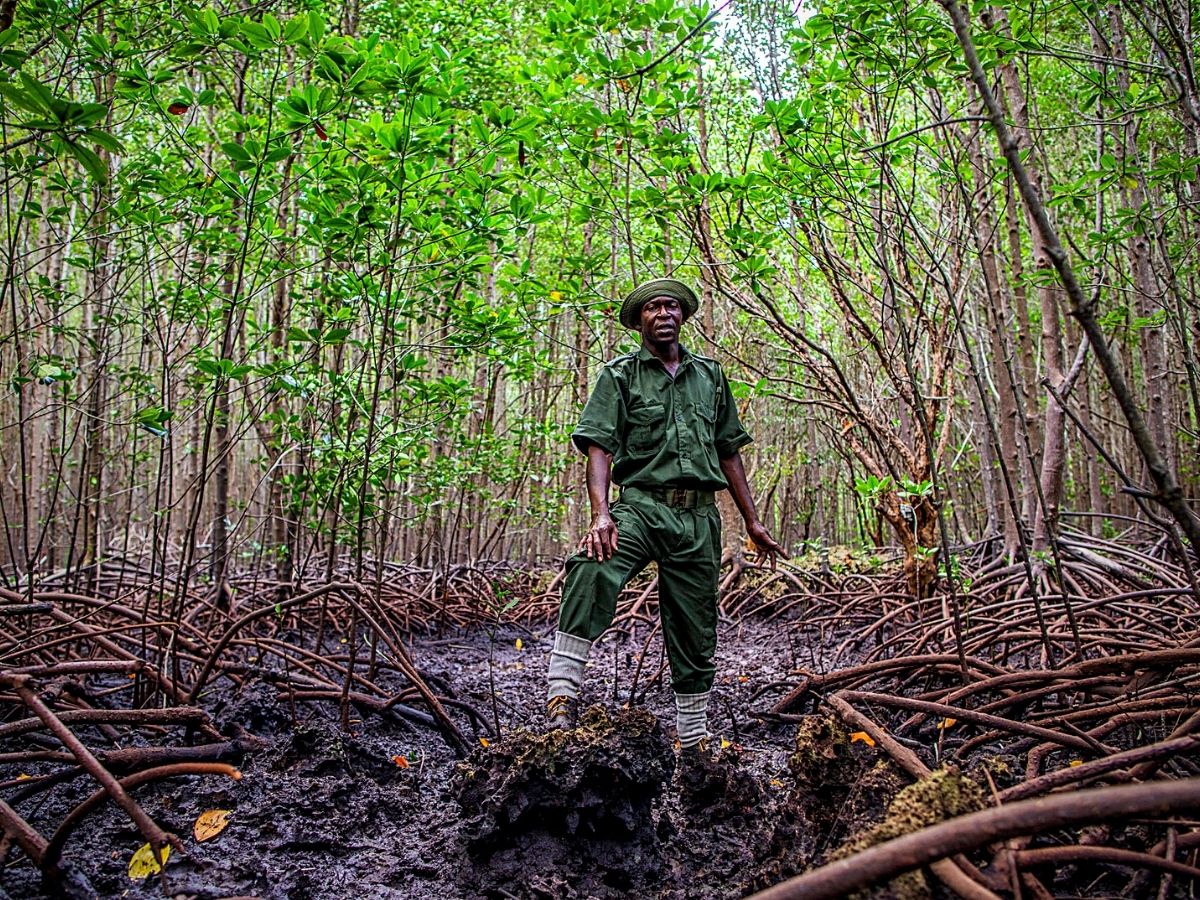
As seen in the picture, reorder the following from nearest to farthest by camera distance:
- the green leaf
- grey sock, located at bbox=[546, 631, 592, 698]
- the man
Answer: the green leaf
grey sock, located at bbox=[546, 631, 592, 698]
the man

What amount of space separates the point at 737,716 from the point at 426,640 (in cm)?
291

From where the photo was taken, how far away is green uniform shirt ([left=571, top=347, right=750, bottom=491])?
3.00 meters

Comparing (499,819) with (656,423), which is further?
(656,423)

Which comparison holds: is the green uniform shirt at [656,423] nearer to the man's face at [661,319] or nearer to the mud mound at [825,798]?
the man's face at [661,319]

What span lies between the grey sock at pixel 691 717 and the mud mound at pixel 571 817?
806 millimetres

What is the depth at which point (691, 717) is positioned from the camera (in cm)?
287

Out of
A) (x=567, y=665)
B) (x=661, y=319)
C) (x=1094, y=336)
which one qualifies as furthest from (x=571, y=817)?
(x=661, y=319)

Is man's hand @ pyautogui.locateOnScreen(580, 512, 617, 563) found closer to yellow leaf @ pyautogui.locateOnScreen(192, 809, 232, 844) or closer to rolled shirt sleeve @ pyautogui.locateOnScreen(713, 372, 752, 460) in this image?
rolled shirt sleeve @ pyautogui.locateOnScreen(713, 372, 752, 460)

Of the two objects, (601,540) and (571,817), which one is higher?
(601,540)

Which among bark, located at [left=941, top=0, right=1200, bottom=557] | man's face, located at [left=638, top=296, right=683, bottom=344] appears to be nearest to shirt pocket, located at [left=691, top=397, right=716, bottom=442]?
man's face, located at [left=638, top=296, right=683, bottom=344]

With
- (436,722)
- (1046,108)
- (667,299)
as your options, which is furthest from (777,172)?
(1046,108)

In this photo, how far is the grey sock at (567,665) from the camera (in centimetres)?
266

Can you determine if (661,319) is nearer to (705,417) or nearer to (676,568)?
(705,417)

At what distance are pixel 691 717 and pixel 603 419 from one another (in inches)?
47.6
